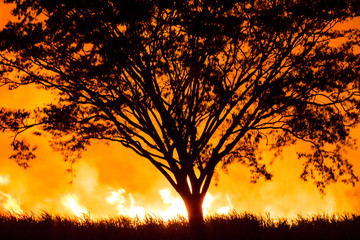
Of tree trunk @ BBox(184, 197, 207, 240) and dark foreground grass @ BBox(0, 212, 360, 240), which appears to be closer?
dark foreground grass @ BBox(0, 212, 360, 240)

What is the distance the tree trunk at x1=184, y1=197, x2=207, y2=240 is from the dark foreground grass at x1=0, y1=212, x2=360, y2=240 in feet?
1.81

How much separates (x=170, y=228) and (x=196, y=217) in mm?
868

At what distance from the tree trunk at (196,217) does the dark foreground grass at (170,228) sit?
0.55 m

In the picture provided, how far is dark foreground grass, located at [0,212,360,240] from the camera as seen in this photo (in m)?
11.9

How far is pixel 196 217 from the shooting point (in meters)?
13.1

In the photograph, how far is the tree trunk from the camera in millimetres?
12441

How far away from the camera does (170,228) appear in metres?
13.2

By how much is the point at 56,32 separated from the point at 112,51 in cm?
196

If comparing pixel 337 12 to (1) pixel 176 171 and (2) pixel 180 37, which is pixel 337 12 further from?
(1) pixel 176 171

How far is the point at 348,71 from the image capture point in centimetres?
1402

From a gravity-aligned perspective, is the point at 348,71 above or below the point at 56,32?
below

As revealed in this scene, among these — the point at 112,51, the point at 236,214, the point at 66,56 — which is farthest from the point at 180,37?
the point at 236,214

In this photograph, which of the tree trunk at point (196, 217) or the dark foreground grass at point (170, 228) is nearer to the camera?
Result: the dark foreground grass at point (170, 228)

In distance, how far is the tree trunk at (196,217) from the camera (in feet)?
40.8
